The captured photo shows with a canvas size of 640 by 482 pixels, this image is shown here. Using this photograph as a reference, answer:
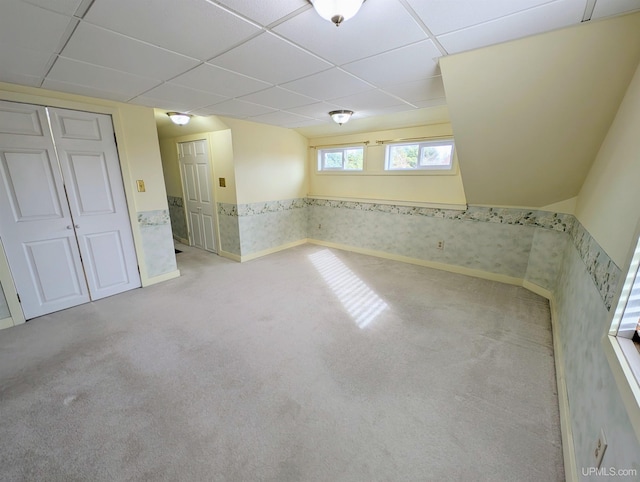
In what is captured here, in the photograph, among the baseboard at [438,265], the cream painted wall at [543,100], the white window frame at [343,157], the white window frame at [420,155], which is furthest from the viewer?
the white window frame at [343,157]

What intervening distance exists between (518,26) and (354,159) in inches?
131

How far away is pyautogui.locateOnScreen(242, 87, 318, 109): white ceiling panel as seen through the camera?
2506 millimetres

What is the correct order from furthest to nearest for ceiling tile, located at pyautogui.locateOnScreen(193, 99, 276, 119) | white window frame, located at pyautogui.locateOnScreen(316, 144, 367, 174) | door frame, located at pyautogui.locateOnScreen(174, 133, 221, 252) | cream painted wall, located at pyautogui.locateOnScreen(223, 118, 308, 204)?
white window frame, located at pyautogui.locateOnScreen(316, 144, 367, 174) < door frame, located at pyautogui.locateOnScreen(174, 133, 221, 252) < cream painted wall, located at pyautogui.locateOnScreen(223, 118, 308, 204) < ceiling tile, located at pyautogui.locateOnScreen(193, 99, 276, 119)

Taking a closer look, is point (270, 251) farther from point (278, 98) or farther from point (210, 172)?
point (278, 98)

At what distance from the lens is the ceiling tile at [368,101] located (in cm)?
261

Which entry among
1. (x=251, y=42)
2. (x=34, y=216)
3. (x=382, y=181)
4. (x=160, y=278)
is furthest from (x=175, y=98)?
(x=382, y=181)

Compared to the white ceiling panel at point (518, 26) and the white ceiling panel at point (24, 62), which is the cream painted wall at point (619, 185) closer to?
the white ceiling panel at point (518, 26)

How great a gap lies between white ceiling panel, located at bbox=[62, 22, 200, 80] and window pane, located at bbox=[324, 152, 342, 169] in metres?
3.23

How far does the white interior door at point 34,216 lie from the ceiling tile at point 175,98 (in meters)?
0.93

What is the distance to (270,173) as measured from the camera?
451 cm

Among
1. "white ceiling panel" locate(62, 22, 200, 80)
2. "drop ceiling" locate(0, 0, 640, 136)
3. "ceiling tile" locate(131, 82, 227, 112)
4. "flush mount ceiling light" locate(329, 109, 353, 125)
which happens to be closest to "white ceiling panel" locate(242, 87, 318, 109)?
"drop ceiling" locate(0, 0, 640, 136)

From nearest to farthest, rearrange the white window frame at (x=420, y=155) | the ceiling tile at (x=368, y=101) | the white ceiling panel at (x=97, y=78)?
the white ceiling panel at (x=97, y=78), the ceiling tile at (x=368, y=101), the white window frame at (x=420, y=155)

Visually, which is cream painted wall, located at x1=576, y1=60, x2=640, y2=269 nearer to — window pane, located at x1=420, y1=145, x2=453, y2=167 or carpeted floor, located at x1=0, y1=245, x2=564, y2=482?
carpeted floor, located at x1=0, y1=245, x2=564, y2=482

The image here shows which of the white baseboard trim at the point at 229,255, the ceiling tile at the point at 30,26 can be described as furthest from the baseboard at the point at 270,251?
the ceiling tile at the point at 30,26
